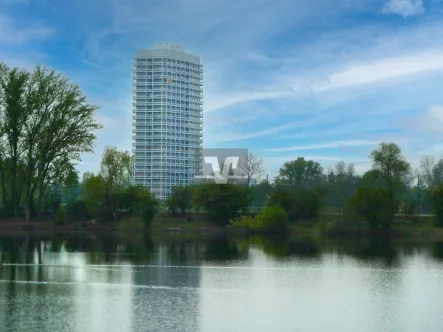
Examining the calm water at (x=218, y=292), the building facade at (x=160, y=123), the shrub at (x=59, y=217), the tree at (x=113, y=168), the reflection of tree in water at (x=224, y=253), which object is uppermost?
the building facade at (x=160, y=123)

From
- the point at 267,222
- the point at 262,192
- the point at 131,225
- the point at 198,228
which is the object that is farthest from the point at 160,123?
the point at 267,222

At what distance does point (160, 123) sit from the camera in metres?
168

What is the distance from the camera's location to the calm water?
19109 millimetres

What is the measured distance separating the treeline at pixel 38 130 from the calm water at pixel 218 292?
2975 cm

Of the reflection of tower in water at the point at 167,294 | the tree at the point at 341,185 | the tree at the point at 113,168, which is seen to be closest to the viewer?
the reflection of tower in water at the point at 167,294

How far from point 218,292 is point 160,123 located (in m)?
145

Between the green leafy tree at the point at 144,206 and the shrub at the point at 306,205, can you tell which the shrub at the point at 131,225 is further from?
the shrub at the point at 306,205

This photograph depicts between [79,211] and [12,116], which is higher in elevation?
[12,116]

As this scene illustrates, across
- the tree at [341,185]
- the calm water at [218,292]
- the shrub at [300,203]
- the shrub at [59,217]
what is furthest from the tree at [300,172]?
the calm water at [218,292]

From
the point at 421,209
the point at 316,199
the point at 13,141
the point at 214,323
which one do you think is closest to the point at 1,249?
the point at 13,141

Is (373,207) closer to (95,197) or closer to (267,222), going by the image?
(267,222)

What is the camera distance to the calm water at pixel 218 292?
19.1 metres

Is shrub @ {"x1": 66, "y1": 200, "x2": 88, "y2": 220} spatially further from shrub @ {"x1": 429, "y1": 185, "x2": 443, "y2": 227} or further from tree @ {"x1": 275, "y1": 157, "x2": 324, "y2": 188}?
tree @ {"x1": 275, "y1": 157, "x2": 324, "y2": 188}

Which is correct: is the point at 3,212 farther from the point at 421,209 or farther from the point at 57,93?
the point at 421,209
